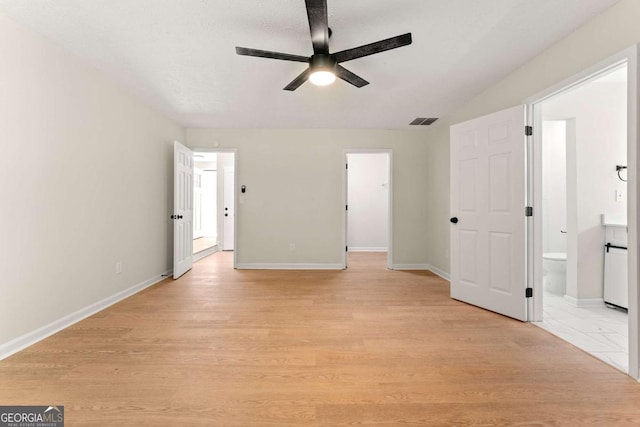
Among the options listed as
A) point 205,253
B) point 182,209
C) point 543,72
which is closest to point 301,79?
point 543,72

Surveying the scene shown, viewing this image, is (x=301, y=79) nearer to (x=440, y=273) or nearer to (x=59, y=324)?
(x=59, y=324)

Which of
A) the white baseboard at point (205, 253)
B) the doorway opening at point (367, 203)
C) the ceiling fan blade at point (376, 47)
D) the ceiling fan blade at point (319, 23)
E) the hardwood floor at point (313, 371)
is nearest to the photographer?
the hardwood floor at point (313, 371)

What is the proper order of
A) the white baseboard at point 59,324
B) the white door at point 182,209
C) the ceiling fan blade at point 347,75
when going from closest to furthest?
the white baseboard at point 59,324 < the ceiling fan blade at point 347,75 < the white door at point 182,209

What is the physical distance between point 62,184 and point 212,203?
625 cm

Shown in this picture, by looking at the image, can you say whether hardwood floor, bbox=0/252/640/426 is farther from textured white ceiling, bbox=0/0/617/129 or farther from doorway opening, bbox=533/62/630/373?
textured white ceiling, bbox=0/0/617/129

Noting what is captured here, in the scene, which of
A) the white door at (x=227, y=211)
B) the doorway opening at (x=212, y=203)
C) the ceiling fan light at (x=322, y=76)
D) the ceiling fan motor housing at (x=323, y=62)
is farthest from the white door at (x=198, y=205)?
the ceiling fan motor housing at (x=323, y=62)

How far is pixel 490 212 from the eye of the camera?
2881 mm

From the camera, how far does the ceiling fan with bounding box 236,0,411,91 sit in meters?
1.69

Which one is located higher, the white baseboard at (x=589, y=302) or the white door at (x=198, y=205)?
the white door at (x=198, y=205)

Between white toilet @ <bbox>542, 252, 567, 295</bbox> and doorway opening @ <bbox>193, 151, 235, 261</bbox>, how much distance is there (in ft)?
16.7

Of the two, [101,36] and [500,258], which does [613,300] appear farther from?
[101,36]

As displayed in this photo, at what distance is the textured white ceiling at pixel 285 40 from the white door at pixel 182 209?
913 millimetres

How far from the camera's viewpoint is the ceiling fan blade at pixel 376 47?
183 cm

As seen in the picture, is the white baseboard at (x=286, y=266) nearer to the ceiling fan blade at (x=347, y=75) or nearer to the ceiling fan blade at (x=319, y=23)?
the ceiling fan blade at (x=347, y=75)
